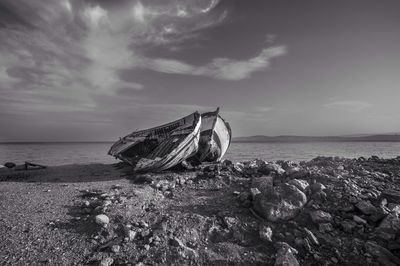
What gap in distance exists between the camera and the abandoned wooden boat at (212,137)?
1148 cm

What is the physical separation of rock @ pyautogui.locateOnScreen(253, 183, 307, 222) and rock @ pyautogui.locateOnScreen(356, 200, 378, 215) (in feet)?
3.71

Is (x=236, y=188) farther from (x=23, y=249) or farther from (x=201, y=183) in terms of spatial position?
(x=23, y=249)

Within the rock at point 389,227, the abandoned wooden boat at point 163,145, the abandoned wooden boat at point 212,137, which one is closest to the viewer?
the rock at point 389,227

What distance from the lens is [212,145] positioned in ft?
38.4

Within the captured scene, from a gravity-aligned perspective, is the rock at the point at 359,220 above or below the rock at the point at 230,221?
above

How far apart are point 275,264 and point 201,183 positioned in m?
4.39

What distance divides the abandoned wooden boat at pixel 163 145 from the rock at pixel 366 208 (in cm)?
623

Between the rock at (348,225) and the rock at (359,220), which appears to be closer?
the rock at (348,225)

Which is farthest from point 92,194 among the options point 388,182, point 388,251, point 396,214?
point 388,182

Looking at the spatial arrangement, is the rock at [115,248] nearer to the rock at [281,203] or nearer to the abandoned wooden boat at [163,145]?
the rock at [281,203]

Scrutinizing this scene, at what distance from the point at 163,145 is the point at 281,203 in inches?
272

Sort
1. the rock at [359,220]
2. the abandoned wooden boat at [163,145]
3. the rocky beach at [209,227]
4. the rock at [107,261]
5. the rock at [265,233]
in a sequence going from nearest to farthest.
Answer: the rock at [107,261] < the rocky beach at [209,227] < the rock at [265,233] < the rock at [359,220] < the abandoned wooden boat at [163,145]

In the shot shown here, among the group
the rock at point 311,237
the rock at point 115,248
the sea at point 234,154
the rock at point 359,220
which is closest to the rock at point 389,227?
the rock at point 359,220

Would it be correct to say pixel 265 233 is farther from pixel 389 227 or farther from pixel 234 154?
pixel 234 154
